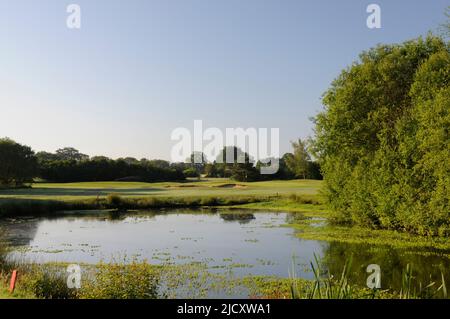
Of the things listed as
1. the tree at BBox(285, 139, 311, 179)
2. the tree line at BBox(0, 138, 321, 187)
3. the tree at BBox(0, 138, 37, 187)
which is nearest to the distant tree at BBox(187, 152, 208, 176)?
the tree line at BBox(0, 138, 321, 187)

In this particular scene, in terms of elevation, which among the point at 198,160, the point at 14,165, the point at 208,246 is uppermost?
the point at 198,160

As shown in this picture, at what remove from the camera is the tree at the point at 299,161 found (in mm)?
105562

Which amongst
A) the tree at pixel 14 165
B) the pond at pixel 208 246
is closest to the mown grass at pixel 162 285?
the pond at pixel 208 246

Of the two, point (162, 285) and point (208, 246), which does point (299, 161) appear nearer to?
point (208, 246)

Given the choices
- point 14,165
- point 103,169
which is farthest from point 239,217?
point 103,169

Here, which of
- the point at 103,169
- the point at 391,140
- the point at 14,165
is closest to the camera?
the point at 391,140

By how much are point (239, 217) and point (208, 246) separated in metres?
17.4

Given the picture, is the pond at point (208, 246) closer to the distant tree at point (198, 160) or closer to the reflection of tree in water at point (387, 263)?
the reflection of tree in water at point (387, 263)

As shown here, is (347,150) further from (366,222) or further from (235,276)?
(235,276)

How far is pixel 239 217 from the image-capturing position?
46.2 metres

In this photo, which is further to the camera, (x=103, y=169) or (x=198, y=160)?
(x=198, y=160)

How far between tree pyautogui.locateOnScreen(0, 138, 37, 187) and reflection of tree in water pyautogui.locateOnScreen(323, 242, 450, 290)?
75733 mm

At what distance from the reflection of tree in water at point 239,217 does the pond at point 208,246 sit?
93 millimetres
